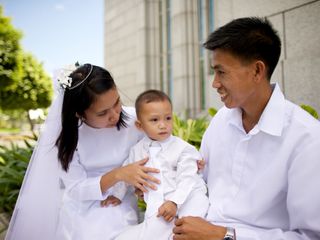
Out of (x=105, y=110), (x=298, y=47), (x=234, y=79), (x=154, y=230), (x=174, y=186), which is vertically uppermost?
(x=298, y=47)

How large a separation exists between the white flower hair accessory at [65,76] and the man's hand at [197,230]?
1239 millimetres

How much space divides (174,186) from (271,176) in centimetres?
63

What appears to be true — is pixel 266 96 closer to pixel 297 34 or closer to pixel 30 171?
pixel 30 171

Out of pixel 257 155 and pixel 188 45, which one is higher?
pixel 188 45

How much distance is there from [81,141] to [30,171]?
47 cm

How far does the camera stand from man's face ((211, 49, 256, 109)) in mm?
1742

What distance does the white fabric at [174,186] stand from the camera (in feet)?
5.99

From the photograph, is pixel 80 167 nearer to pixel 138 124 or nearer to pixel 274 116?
pixel 138 124

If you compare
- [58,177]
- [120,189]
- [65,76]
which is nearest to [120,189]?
[120,189]

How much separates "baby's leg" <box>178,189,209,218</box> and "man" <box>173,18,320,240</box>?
46mm

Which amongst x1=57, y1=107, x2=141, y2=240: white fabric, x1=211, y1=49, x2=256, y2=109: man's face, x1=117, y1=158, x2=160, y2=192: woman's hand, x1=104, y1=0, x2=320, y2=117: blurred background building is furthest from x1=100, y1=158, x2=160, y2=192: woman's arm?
x1=104, y1=0, x2=320, y2=117: blurred background building

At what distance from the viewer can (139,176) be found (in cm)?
193

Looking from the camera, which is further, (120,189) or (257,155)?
(120,189)

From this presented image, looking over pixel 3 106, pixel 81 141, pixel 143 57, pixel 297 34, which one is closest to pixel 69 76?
pixel 81 141
